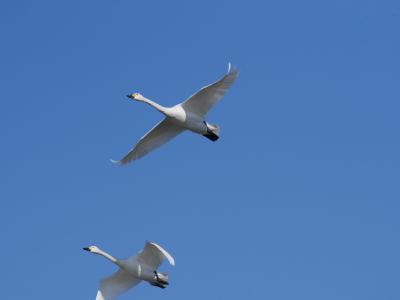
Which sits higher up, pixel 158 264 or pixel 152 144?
pixel 152 144

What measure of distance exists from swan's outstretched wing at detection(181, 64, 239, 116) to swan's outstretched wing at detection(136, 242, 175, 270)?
6533mm

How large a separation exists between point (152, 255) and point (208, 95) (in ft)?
24.1

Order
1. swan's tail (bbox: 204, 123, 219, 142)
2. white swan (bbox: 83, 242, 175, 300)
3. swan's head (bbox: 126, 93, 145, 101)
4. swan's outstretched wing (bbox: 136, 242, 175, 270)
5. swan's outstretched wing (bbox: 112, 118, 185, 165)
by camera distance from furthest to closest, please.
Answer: swan's outstretched wing (bbox: 112, 118, 185, 165)
swan's head (bbox: 126, 93, 145, 101)
swan's tail (bbox: 204, 123, 219, 142)
white swan (bbox: 83, 242, 175, 300)
swan's outstretched wing (bbox: 136, 242, 175, 270)

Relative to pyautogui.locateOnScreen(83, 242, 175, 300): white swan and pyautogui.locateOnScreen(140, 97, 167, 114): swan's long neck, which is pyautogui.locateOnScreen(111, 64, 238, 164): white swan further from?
pyautogui.locateOnScreen(83, 242, 175, 300): white swan

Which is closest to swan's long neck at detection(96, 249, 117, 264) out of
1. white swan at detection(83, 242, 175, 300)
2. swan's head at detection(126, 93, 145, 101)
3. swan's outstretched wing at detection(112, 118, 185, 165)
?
white swan at detection(83, 242, 175, 300)

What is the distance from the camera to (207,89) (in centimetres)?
6038

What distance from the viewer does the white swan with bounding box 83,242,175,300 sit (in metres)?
59.9

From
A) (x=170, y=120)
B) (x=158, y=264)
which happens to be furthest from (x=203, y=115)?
(x=158, y=264)

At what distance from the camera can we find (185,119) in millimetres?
61469

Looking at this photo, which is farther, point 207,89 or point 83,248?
point 83,248

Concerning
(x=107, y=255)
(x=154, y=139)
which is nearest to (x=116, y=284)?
(x=107, y=255)

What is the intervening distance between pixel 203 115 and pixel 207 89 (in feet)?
5.94

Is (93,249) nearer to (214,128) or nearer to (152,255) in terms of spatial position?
(152,255)

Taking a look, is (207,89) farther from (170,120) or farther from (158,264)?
(158,264)
